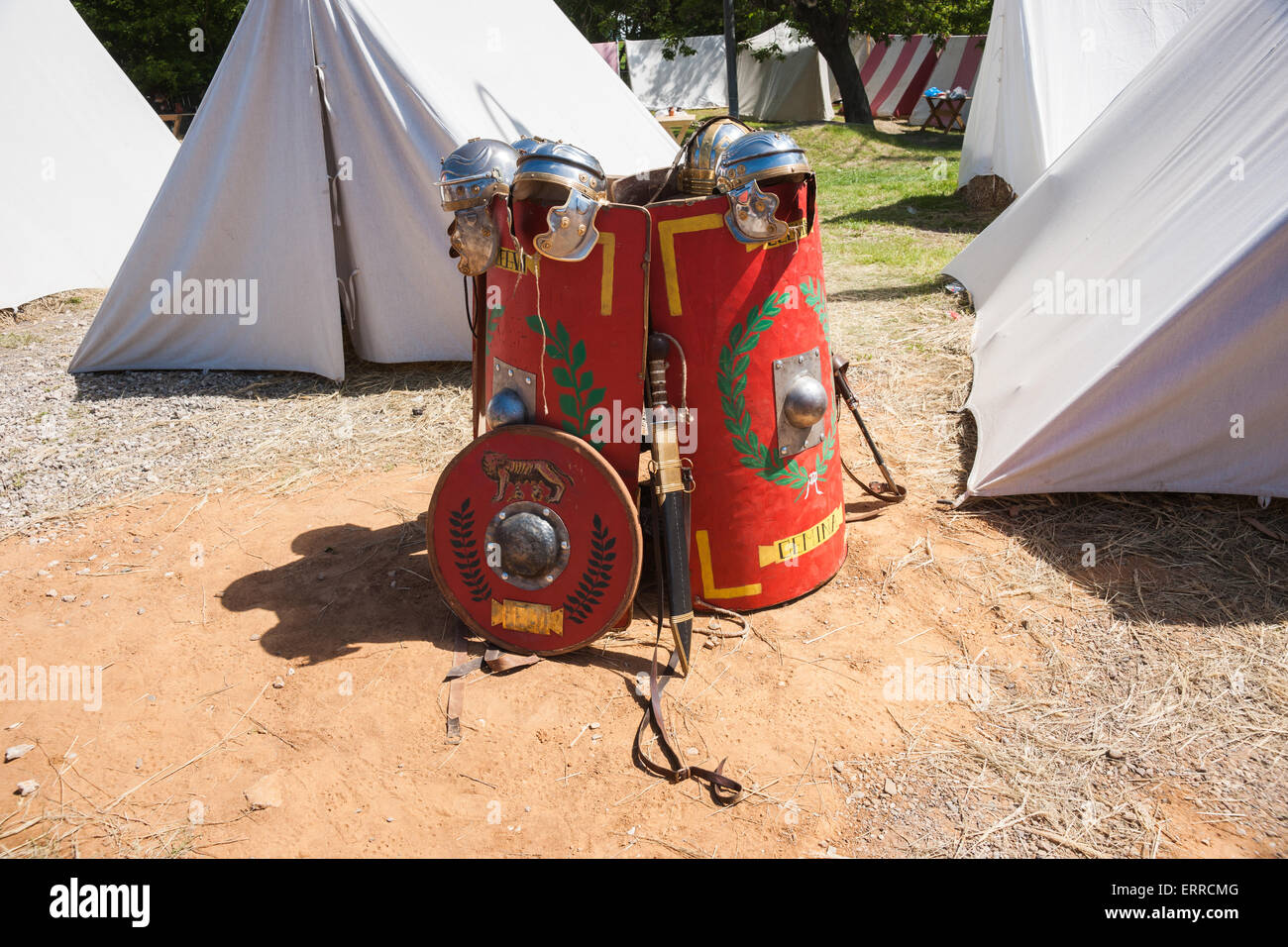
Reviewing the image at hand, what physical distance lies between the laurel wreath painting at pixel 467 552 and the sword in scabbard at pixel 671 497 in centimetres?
59

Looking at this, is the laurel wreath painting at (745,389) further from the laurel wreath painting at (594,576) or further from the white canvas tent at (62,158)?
the white canvas tent at (62,158)

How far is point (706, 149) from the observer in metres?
3.25

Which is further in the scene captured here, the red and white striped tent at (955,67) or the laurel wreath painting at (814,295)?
the red and white striped tent at (955,67)

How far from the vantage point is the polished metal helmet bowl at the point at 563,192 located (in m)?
2.54

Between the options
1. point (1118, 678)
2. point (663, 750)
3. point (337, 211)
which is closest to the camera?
point (663, 750)

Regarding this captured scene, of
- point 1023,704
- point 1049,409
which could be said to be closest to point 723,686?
point 1023,704

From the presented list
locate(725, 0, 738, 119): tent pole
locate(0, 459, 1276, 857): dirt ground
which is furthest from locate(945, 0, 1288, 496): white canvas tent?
locate(725, 0, 738, 119): tent pole

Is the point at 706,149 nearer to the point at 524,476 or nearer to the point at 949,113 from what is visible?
the point at 524,476

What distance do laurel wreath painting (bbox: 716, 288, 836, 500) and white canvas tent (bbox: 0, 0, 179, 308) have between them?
7.49m

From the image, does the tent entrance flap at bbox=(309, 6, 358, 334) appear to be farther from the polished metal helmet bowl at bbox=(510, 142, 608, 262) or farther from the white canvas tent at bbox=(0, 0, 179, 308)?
the white canvas tent at bbox=(0, 0, 179, 308)

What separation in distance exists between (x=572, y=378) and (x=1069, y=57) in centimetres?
685

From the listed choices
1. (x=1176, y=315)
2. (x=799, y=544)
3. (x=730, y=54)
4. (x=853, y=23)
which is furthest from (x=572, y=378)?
(x=853, y=23)

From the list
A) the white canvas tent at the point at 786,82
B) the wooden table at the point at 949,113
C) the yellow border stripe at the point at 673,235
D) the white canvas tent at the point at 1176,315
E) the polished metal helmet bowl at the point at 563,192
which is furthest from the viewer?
the white canvas tent at the point at 786,82

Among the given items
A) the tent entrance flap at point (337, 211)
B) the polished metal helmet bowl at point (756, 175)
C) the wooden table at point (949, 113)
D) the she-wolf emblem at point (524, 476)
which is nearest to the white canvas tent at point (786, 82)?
the wooden table at point (949, 113)
